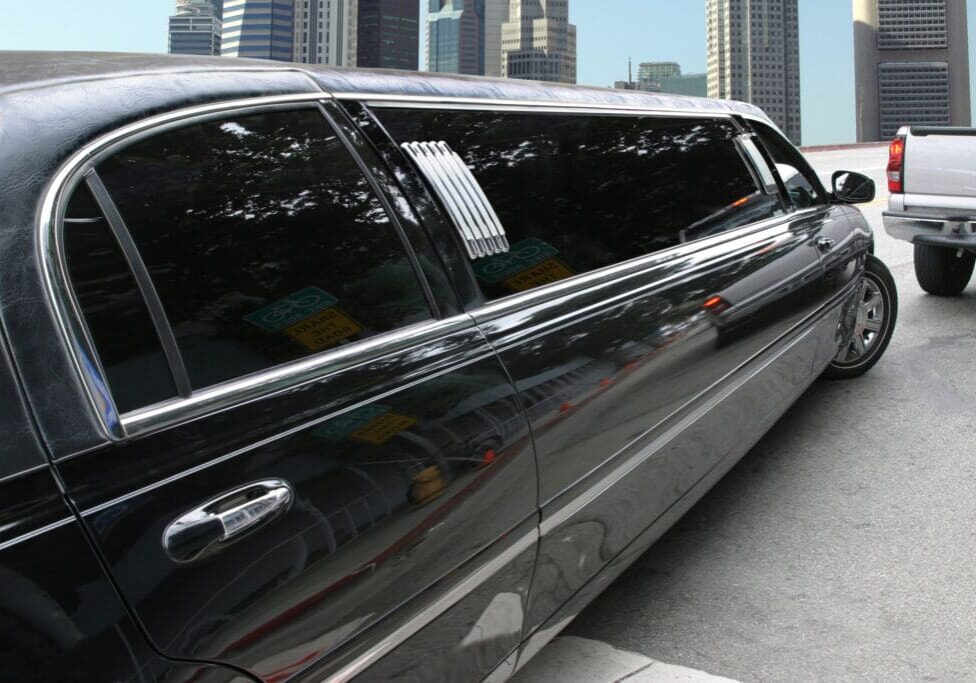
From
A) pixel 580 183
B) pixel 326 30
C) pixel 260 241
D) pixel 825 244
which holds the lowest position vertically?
pixel 260 241

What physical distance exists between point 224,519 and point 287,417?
0.22m

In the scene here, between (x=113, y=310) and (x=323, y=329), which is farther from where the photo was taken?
(x=323, y=329)

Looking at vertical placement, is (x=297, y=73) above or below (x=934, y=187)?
below

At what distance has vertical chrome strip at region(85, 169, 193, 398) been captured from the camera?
1482mm

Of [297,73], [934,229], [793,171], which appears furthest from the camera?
[934,229]

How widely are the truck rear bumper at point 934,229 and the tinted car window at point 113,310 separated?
687 cm

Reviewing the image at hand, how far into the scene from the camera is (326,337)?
5.83 feet

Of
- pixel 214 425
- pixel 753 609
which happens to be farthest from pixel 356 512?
pixel 753 609

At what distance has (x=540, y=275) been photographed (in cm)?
247

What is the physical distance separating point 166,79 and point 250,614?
36.8 inches

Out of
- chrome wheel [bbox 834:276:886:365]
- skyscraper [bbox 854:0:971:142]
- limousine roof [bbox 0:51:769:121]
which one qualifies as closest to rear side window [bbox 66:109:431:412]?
limousine roof [bbox 0:51:769:121]

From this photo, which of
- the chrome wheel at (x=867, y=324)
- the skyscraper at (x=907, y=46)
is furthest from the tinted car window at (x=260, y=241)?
the skyscraper at (x=907, y=46)

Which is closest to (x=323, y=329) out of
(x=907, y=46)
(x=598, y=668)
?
(x=598, y=668)

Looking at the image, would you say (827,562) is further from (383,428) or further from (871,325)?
(871,325)
